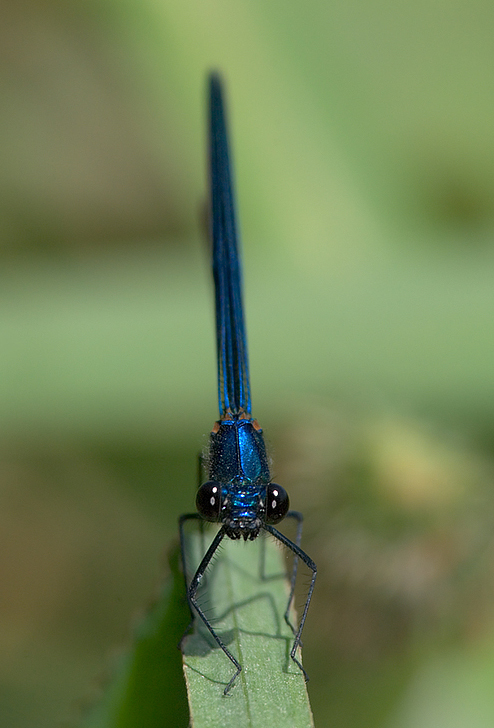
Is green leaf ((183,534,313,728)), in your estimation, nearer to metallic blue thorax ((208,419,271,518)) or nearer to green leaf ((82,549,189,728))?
green leaf ((82,549,189,728))

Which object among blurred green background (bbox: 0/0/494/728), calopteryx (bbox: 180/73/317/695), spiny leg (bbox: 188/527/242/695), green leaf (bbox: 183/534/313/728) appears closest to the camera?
green leaf (bbox: 183/534/313/728)

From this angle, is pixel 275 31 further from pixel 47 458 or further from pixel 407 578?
pixel 407 578

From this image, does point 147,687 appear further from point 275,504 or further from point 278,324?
point 278,324

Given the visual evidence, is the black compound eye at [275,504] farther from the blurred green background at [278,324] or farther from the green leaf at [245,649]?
the blurred green background at [278,324]

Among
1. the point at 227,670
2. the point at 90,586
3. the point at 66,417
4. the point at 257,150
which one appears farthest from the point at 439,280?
the point at 227,670

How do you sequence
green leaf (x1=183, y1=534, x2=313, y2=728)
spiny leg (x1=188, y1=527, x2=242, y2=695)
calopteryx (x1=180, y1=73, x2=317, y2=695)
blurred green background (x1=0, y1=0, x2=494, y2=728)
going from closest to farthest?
green leaf (x1=183, y1=534, x2=313, y2=728), spiny leg (x1=188, y1=527, x2=242, y2=695), calopteryx (x1=180, y1=73, x2=317, y2=695), blurred green background (x1=0, y1=0, x2=494, y2=728)

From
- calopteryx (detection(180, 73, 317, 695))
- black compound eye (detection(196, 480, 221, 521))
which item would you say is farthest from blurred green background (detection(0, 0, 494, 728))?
black compound eye (detection(196, 480, 221, 521))
